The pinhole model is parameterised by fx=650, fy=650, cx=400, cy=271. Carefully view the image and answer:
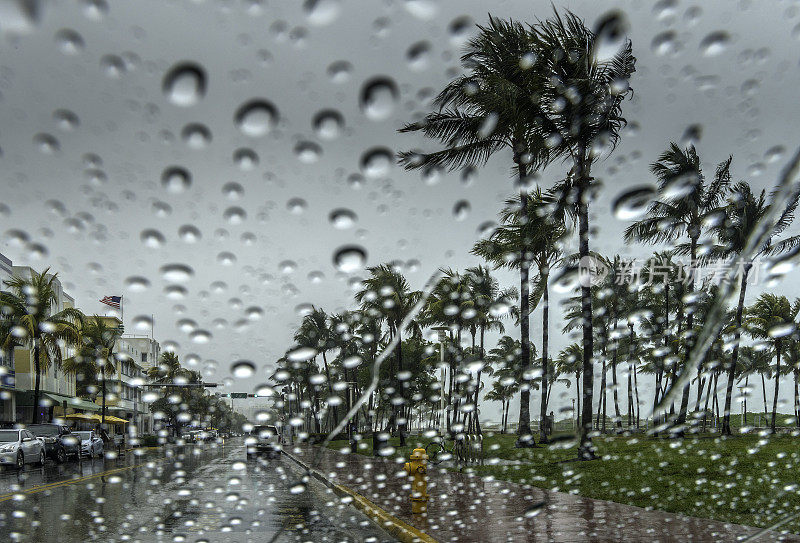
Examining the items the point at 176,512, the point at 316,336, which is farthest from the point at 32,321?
the point at 176,512

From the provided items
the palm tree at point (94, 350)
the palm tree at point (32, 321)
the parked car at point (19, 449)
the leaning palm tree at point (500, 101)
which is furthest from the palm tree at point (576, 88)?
the palm tree at point (94, 350)

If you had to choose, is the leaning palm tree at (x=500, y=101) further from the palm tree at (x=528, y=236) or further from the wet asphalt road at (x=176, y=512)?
the wet asphalt road at (x=176, y=512)

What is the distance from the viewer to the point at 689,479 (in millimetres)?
8766

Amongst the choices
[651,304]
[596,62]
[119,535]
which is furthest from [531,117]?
[651,304]

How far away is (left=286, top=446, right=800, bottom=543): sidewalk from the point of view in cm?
535

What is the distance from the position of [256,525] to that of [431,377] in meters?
41.1

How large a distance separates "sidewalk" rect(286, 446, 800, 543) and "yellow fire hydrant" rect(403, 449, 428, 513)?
0.45ft

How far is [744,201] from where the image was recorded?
13.8m

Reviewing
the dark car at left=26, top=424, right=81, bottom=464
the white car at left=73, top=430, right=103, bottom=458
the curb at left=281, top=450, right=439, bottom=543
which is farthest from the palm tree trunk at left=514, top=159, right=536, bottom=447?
the white car at left=73, top=430, right=103, bottom=458

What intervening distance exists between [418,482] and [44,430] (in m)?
20.3

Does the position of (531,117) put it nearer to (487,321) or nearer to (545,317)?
(545,317)

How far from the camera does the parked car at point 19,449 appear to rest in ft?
54.2

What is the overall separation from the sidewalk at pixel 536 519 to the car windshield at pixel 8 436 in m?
12.4

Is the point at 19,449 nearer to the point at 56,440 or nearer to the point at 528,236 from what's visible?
the point at 56,440
